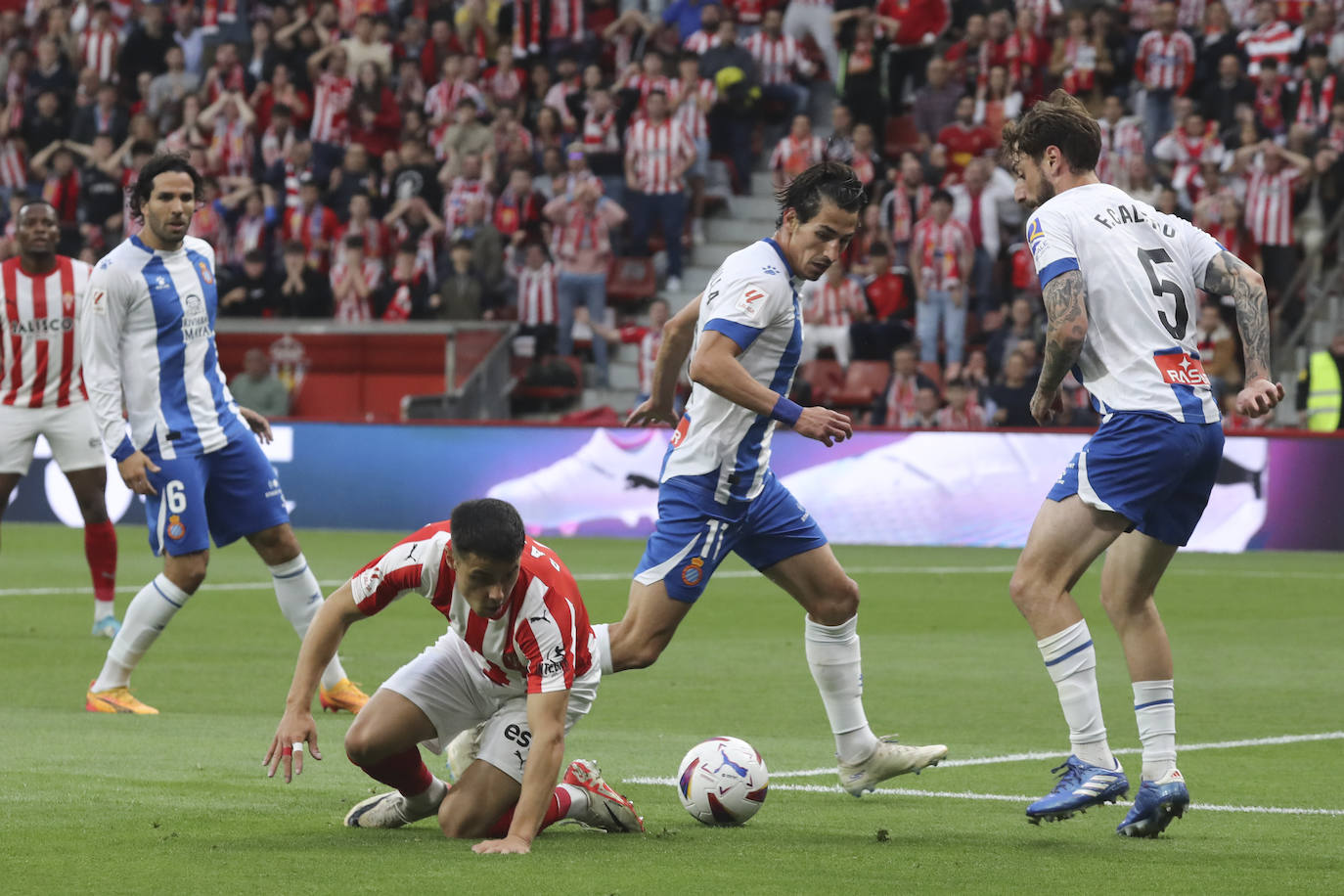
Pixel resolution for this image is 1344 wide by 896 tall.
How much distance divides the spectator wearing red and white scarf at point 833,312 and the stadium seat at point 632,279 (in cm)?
289

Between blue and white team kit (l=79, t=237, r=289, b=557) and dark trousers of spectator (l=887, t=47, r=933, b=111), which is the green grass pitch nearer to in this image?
blue and white team kit (l=79, t=237, r=289, b=557)

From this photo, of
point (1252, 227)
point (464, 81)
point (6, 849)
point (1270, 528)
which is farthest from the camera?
point (464, 81)

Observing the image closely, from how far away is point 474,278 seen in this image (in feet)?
77.9

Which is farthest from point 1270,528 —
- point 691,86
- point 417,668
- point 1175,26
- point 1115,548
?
point 417,668

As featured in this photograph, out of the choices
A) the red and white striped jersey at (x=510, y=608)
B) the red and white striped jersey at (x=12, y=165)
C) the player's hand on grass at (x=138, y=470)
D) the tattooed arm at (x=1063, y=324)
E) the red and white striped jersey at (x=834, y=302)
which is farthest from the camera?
the red and white striped jersey at (x=12, y=165)

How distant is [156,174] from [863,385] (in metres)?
13.1

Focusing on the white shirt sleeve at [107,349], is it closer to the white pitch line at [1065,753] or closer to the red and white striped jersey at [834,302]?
the white pitch line at [1065,753]

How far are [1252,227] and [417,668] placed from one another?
16.2 m

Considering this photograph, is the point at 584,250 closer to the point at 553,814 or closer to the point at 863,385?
the point at 863,385

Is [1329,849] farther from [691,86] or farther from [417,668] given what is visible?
[691,86]

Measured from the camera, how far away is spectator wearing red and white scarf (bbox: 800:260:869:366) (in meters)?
21.5

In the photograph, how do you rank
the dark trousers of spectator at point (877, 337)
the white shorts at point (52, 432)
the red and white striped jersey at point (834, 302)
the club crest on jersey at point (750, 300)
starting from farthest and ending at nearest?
the red and white striped jersey at point (834, 302)
the dark trousers of spectator at point (877, 337)
the white shorts at point (52, 432)
the club crest on jersey at point (750, 300)

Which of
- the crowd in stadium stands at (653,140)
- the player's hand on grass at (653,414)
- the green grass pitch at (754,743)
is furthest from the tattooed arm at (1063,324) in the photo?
the crowd in stadium stands at (653,140)

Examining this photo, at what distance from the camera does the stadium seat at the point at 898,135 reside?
24109 millimetres
